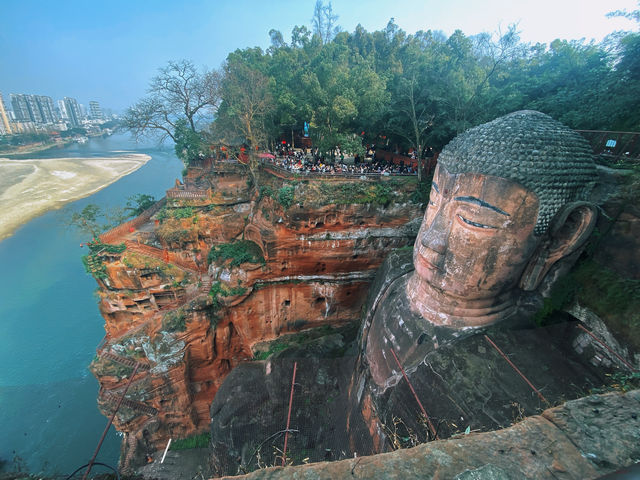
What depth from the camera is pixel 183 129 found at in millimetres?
17969

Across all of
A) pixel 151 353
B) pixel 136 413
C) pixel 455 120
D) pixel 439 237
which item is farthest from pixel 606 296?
pixel 136 413

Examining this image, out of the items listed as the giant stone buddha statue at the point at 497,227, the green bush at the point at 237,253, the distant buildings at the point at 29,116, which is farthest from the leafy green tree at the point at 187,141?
the distant buildings at the point at 29,116

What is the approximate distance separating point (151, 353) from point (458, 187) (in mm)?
12738

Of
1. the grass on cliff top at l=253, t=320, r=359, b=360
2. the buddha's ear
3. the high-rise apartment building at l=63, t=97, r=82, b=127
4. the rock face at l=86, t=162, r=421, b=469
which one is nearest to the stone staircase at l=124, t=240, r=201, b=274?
the rock face at l=86, t=162, r=421, b=469

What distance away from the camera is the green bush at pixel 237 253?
41.3ft

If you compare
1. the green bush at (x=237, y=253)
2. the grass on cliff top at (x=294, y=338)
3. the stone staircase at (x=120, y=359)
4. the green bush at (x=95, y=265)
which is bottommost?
the stone staircase at (x=120, y=359)

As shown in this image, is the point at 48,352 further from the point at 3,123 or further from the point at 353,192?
the point at 3,123

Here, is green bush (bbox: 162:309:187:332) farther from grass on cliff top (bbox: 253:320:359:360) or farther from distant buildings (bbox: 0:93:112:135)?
distant buildings (bbox: 0:93:112:135)

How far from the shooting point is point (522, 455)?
1905 mm

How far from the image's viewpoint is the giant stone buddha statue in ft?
15.7

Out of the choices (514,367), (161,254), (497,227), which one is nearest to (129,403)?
(161,254)

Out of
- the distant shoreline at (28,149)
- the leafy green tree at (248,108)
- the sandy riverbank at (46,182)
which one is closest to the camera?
the leafy green tree at (248,108)

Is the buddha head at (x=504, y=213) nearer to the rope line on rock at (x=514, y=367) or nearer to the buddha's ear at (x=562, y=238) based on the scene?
the buddha's ear at (x=562, y=238)

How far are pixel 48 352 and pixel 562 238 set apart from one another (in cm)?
2733
